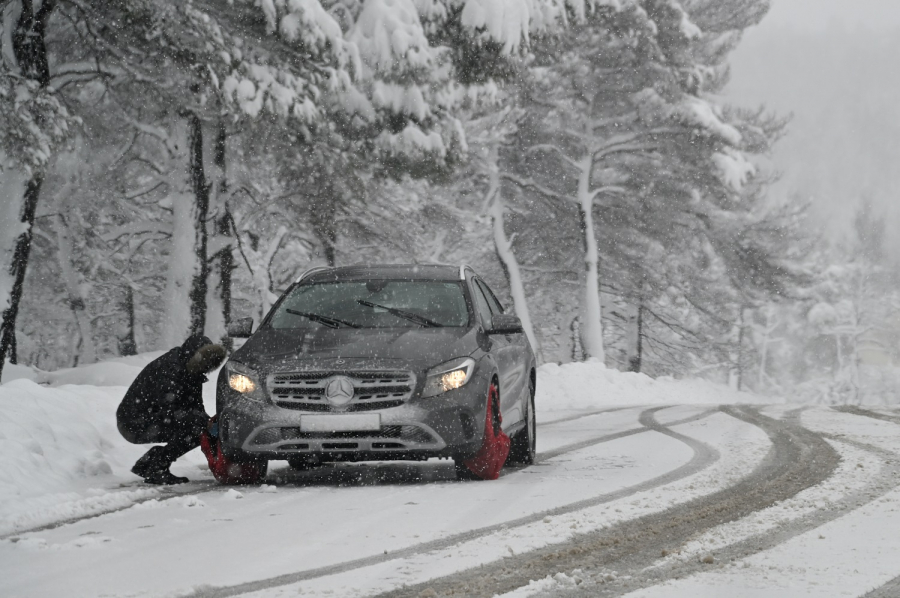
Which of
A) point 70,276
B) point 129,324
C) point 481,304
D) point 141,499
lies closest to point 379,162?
point 481,304

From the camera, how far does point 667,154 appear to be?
3144 cm

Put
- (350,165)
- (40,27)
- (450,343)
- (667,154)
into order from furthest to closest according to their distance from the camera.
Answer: (667,154) → (350,165) → (40,27) → (450,343)

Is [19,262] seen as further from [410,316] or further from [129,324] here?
[129,324]

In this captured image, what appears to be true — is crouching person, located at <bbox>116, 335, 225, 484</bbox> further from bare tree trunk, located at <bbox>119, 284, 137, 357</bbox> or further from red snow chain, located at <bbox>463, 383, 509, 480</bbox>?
bare tree trunk, located at <bbox>119, 284, 137, 357</bbox>

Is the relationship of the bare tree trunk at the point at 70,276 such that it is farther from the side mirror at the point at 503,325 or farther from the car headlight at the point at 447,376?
the car headlight at the point at 447,376

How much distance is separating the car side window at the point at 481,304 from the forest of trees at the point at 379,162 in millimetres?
4945

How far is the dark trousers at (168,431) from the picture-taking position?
7852mm

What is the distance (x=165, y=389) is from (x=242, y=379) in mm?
689

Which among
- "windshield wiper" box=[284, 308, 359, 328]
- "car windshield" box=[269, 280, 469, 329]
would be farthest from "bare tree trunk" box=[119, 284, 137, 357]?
"windshield wiper" box=[284, 308, 359, 328]

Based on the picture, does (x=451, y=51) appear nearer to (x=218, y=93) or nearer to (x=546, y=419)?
(x=218, y=93)

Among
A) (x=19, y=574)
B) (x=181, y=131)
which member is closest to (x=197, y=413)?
(x=19, y=574)

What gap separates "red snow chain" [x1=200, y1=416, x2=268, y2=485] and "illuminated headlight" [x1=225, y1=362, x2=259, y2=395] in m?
0.40

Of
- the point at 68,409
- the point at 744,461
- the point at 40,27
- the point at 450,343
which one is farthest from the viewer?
the point at 40,27

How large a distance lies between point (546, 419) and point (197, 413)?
7.98 meters
